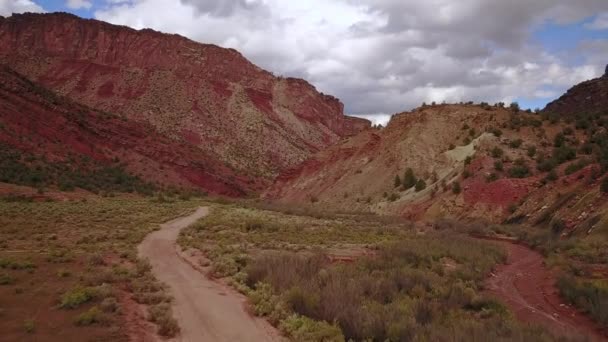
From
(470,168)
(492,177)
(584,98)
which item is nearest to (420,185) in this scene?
(470,168)

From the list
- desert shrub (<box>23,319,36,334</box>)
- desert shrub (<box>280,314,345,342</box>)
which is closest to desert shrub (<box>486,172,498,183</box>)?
desert shrub (<box>280,314,345,342</box>)

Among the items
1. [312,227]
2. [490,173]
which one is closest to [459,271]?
[312,227]

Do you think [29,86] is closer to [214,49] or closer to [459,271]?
[214,49]

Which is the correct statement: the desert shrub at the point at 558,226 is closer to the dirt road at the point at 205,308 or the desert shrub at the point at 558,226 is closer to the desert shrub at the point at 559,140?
the desert shrub at the point at 559,140

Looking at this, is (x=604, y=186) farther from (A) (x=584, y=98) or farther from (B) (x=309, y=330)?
(A) (x=584, y=98)

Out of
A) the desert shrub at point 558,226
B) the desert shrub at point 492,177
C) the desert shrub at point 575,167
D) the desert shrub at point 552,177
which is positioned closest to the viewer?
the desert shrub at point 558,226

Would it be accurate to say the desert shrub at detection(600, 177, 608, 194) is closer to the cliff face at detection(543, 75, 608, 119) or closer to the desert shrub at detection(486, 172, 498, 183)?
the desert shrub at detection(486, 172, 498, 183)

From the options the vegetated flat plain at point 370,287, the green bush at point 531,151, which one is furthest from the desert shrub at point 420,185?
the vegetated flat plain at point 370,287
